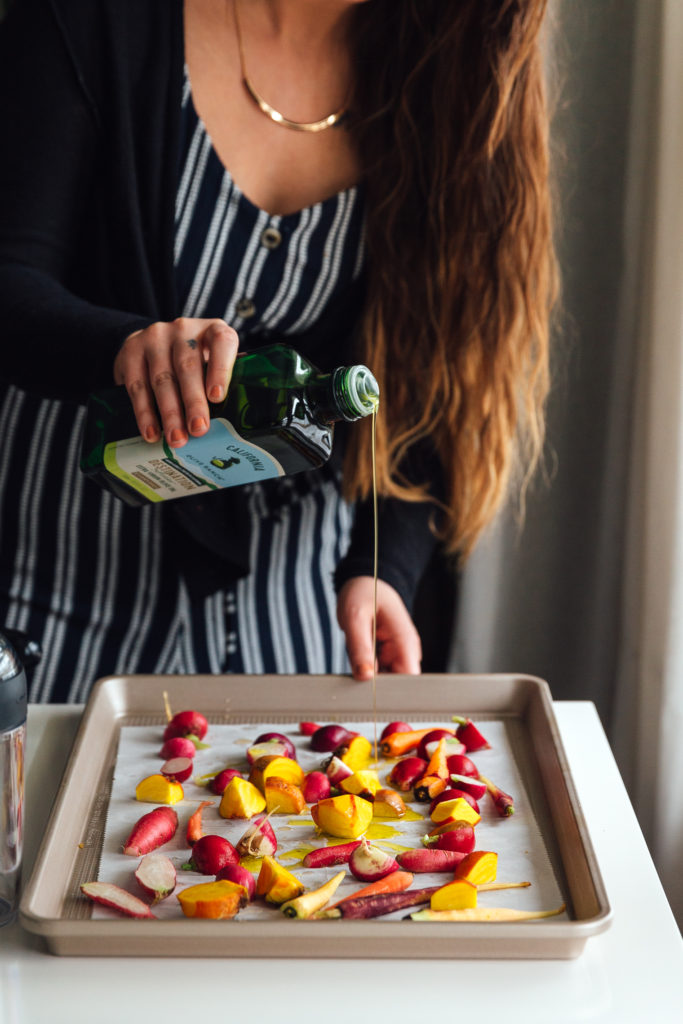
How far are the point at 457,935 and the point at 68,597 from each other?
699 mm

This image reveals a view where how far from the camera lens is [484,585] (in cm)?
150

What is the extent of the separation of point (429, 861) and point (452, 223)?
713 millimetres

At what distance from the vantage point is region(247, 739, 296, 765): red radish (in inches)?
31.4

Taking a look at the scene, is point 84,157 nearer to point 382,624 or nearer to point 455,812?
point 382,624

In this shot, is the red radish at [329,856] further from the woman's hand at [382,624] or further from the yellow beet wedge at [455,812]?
the woman's hand at [382,624]

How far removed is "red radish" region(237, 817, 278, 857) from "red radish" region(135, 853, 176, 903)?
0.05 metres

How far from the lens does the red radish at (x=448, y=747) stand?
0.81m

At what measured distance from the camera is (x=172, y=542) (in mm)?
1124

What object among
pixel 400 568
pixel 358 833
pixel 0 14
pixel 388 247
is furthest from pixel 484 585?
pixel 0 14

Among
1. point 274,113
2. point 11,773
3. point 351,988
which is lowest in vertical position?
point 351,988

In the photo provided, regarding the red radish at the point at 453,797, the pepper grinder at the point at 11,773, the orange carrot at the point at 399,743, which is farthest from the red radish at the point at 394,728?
the pepper grinder at the point at 11,773

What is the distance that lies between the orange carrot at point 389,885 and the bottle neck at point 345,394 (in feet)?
1.02

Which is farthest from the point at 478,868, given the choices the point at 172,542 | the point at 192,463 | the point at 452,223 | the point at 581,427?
the point at 581,427

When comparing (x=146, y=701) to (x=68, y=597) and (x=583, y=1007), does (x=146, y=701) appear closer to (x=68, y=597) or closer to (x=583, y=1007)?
(x=68, y=597)
